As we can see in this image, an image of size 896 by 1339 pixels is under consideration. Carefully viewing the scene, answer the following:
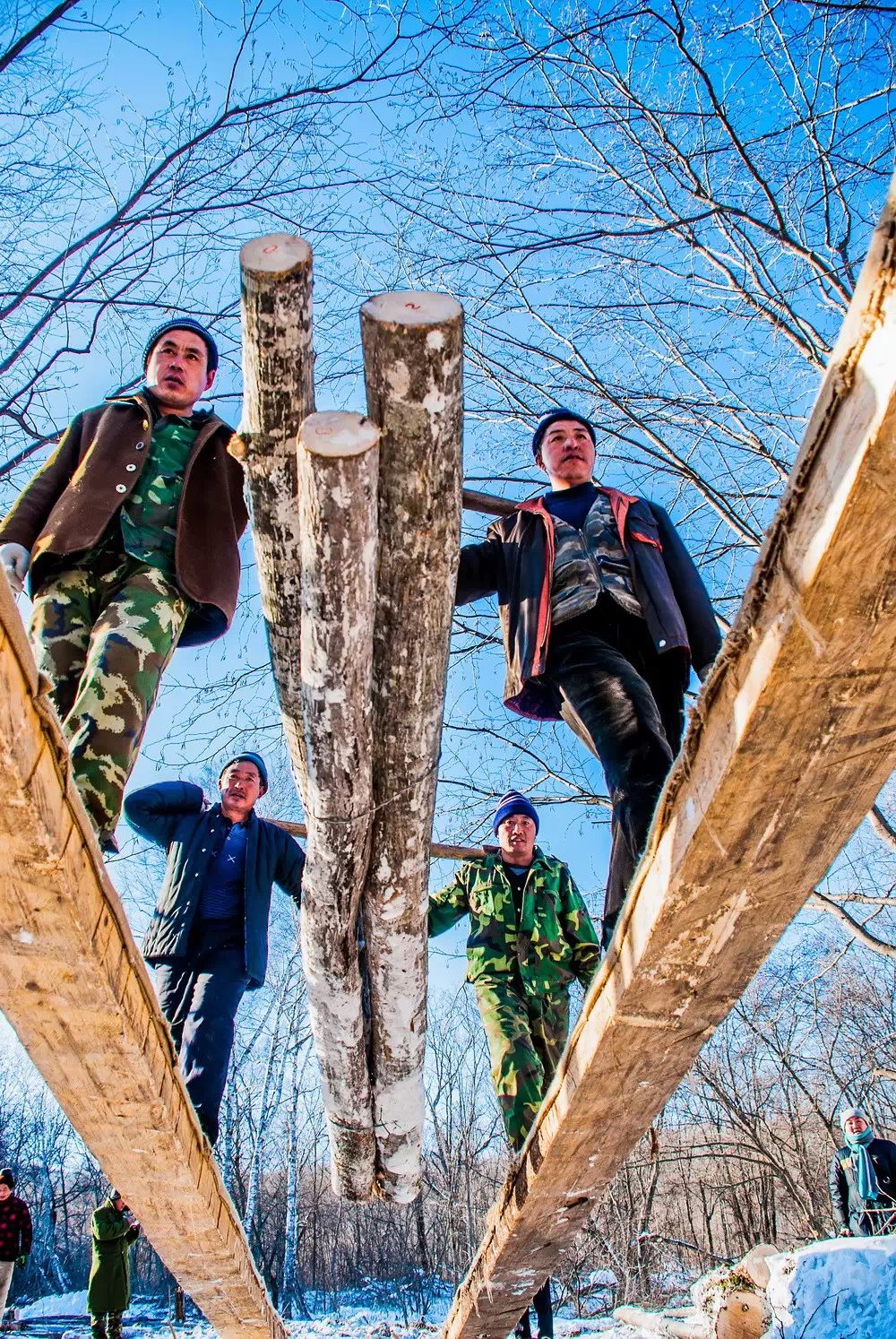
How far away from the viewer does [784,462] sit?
6.63 metres

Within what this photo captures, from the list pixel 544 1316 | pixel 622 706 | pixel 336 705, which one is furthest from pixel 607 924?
pixel 544 1316

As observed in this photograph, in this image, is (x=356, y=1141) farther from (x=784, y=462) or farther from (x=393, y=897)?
(x=784, y=462)

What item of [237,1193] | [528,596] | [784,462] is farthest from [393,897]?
[237,1193]

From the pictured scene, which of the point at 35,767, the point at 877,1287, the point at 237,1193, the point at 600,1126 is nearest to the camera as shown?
the point at 35,767

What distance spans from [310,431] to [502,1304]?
10.5ft

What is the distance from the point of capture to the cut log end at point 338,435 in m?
1.55

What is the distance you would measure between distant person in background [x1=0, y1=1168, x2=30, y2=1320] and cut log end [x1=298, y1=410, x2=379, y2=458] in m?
7.58

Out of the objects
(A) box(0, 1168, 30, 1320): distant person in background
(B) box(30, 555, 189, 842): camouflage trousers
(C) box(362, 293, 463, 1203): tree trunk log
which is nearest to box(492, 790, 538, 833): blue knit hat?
(C) box(362, 293, 463, 1203): tree trunk log

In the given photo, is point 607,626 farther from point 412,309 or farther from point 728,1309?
point 728,1309

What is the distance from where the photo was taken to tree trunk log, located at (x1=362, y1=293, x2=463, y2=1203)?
1600 millimetres

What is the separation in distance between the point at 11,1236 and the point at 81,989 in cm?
691

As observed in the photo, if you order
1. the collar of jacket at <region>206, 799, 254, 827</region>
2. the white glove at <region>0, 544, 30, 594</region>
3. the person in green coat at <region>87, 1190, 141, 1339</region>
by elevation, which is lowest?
the person in green coat at <region>87, 1190, 141, 1339</region>

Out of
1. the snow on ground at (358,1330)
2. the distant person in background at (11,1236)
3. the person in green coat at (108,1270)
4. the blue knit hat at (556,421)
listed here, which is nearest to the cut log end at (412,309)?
the blue knit hat at (556,421)

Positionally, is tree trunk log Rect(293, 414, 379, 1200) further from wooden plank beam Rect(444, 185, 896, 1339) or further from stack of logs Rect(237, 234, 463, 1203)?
wooden plank beam Rect(444, 185, 896, 1339)
